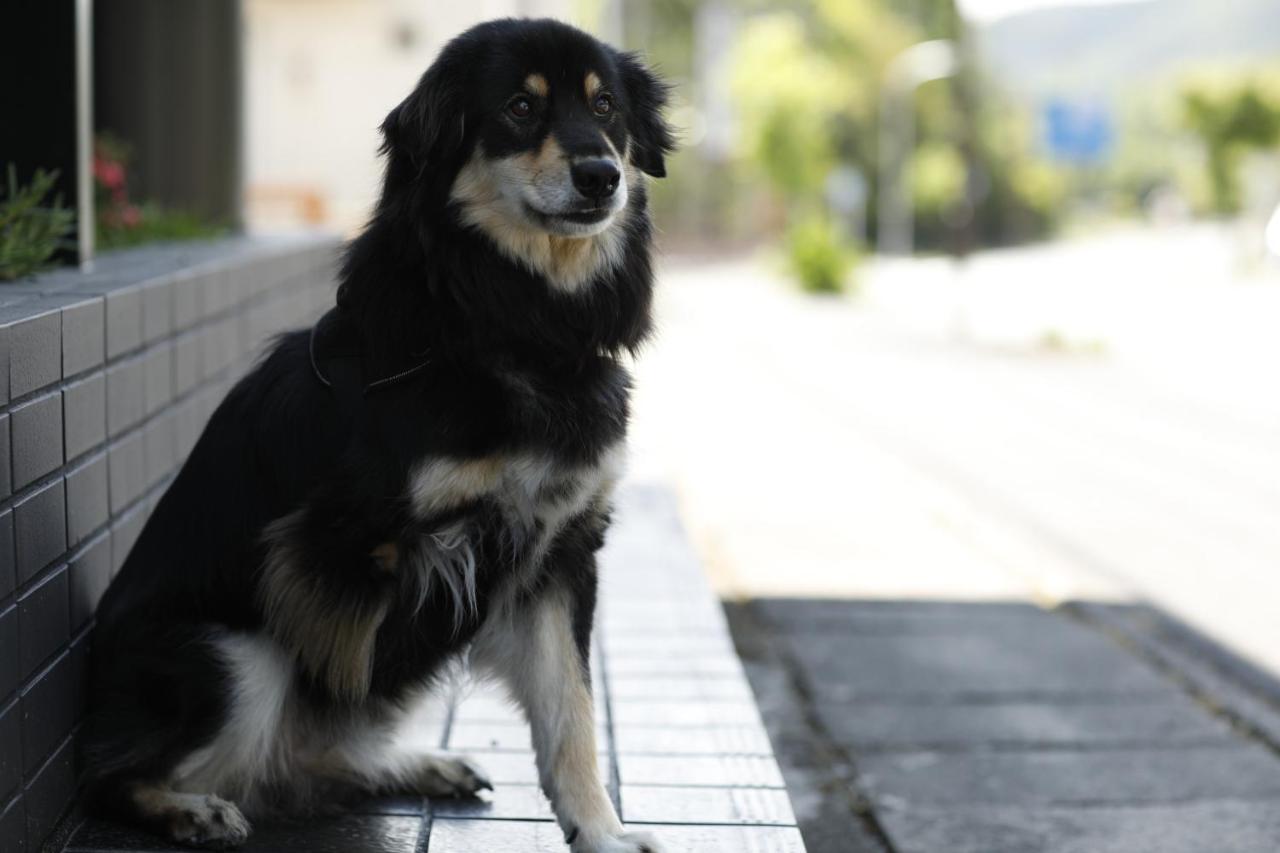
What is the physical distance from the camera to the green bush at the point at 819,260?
33.8 m

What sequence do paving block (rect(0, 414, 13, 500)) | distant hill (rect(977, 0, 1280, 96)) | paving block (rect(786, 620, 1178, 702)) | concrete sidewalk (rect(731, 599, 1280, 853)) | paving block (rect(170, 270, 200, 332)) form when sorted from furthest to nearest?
distant hill (rect(977, 0, 1280, 96)), paving block (rect(786, 620, 1178, 702)), concrete sidewalk (rect(731, 599, 1280, 853)), paving block (rect(170, 270, 200, 332)), paving block (rect(0, 414, 13, 500))

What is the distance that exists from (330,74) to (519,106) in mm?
15863

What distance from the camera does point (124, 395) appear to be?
336 cm

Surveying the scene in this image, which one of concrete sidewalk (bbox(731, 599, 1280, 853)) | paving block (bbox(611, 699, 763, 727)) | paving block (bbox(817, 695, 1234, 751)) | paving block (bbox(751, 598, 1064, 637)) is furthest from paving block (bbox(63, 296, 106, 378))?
paving block (bbox(751, 598, 1064, 637))

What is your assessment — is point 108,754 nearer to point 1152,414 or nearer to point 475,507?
point 475,507

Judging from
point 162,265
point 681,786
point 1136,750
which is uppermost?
point 162,265

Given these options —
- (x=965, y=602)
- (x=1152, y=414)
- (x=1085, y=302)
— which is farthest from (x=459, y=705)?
(x=1085, y=302)

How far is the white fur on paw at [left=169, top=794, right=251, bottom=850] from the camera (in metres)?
2.86

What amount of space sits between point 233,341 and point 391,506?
7.23 ft

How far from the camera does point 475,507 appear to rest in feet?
9.08

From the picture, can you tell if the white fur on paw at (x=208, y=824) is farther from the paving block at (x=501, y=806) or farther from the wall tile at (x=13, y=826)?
the paving block at (x=501, y=806)

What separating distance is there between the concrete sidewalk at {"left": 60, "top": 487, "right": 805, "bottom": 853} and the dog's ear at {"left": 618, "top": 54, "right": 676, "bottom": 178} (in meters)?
0.80

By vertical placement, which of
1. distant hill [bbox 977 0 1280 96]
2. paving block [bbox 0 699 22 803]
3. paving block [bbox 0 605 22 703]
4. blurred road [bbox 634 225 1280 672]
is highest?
distant hill [bbox 977 0 1280 96]

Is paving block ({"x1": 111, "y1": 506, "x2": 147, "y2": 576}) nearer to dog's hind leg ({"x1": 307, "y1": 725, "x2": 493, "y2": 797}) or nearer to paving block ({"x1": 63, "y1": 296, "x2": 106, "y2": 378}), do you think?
paving block ({"x1": 63, "y1": 296, "x2": 106, "y2": 378})
